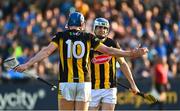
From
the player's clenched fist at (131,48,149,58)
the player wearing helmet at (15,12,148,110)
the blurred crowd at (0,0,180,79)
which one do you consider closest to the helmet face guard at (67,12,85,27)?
the player wearing helmet at (15,12,148,110)

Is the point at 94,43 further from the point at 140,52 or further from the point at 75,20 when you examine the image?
the point at 140,52

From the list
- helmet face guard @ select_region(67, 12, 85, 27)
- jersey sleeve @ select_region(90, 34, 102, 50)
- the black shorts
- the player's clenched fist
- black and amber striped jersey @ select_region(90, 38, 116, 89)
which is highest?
helmet face guard @ select_region(67, 12, 85, 27)

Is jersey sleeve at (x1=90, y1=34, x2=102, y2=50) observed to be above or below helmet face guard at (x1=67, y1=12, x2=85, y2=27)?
below

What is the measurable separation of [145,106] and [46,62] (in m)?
3.18

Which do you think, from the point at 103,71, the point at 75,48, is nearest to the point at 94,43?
the point at 75,48

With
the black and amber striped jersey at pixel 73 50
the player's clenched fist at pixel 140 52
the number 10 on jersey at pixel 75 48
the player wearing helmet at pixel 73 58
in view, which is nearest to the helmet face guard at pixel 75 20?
the player wearing helmet at pixel 73 58

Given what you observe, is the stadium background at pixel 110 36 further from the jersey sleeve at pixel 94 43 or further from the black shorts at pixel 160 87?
the jersey sleeve at pixel 94 43

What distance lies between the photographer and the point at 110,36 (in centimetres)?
2145

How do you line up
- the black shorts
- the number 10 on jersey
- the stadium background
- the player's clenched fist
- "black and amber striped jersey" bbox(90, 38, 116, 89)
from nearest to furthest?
the player's clenched fist → the number 10 on jersey → "black and amber striped jersey" bbox(90, 38, 116, 89) → the black shorts → the stadium background

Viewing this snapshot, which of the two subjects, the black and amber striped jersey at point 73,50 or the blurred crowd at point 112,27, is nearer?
the black and amber striped jersey at point 73,50

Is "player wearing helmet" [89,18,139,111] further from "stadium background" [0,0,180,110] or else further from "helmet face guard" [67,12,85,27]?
"stadium background" [0,0,180,110]

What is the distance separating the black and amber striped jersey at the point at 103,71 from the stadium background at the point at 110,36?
26.9ft

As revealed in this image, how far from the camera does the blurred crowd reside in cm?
2184

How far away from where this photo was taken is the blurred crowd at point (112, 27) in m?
21.8
